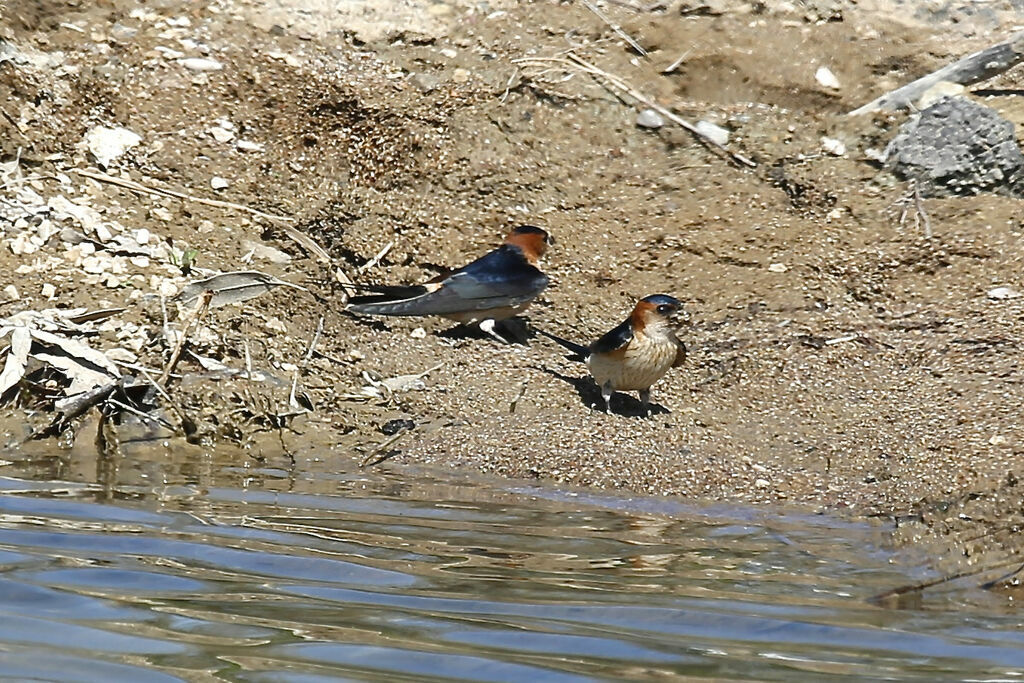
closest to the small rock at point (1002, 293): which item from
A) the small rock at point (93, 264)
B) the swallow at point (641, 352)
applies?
the swallow at point (641, 352)

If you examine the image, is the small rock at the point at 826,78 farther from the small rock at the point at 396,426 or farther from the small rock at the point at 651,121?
the small rock at the point at 396,426

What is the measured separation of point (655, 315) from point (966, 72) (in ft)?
9.84

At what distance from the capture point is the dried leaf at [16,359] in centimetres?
667

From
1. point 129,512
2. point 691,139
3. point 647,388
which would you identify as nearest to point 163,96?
point 691,139

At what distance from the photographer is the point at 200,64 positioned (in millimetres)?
9148

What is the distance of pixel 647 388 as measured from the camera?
713 cm

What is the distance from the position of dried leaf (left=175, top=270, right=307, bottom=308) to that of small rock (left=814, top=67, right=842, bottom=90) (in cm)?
345

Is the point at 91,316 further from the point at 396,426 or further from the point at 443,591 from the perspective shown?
the point at 443,591

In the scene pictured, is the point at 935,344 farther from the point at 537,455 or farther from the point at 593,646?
the point at 593,646

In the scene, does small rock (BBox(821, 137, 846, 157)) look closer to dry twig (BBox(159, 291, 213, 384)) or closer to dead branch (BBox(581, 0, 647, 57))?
dead branch (BBox(581, 0, 647, 57))

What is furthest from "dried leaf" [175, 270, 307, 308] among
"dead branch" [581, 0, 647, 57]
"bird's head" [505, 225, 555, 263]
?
"dead branch" [581, 0, 647, 57]

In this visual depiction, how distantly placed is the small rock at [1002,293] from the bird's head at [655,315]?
161cm

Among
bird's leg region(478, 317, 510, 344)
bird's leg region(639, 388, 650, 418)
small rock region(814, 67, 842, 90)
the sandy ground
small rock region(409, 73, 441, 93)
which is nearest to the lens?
the sandy ground

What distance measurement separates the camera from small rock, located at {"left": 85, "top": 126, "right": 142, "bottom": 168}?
8539 millimetres
